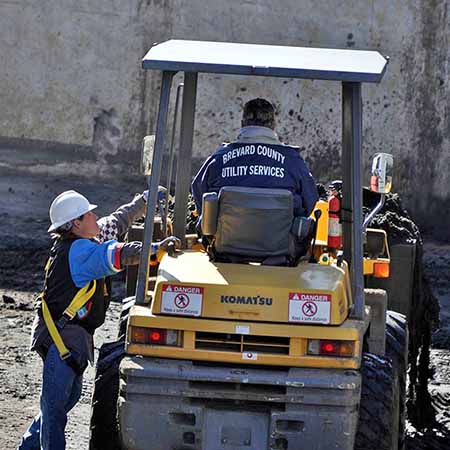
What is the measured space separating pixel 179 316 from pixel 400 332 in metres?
1.82

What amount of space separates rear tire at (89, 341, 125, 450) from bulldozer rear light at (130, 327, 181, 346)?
54 centimetres

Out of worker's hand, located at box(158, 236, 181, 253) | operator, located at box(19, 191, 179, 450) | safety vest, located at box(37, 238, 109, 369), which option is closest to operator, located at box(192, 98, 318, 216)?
worker's hand, located at box(158, 236, 181, 253)

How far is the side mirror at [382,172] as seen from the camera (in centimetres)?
667

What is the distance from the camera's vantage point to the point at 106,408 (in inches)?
268

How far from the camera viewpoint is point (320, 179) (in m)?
16.8

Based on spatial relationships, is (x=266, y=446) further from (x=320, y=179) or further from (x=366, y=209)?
(x=320, y=179)

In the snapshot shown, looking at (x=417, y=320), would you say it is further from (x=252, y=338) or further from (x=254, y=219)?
(x=252, y=338)

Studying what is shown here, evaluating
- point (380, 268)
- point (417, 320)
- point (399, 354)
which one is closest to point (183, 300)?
point (399, 354)

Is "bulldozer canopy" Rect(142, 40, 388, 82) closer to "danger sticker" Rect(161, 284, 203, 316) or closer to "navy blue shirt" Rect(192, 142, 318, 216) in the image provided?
"navy blue shirt" Rect(192, 142, 318, 216)

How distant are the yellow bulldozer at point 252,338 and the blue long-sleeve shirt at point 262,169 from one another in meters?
0.20

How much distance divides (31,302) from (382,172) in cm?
614

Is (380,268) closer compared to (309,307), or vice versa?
(309,307)

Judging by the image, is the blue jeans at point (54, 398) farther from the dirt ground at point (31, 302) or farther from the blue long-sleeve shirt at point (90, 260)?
the dirt ground at point (31, 302)

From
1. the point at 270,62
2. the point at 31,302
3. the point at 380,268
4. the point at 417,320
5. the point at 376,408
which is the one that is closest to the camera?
the point at 270,62
